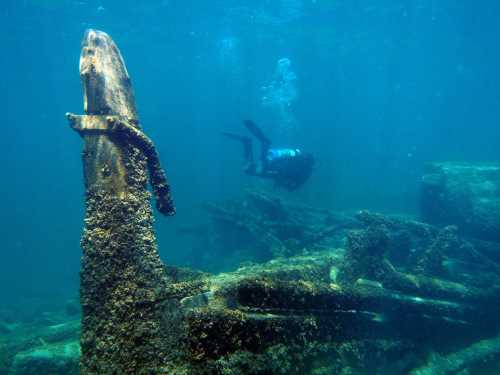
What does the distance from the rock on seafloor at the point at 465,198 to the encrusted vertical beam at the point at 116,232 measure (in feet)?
37.3

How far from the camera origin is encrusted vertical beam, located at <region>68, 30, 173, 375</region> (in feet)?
8.32

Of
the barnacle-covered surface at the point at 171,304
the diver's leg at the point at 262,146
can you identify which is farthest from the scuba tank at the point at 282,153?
the barnacle-covered surface at the point at 171,304

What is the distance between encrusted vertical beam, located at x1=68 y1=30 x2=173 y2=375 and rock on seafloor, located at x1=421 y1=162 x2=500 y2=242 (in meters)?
11.4

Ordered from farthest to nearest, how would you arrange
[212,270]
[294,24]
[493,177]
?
1. [294,24]
2. [212,270]
3. [493,177]

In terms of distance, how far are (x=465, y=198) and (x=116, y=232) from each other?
1267cm

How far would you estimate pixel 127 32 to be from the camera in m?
41.6

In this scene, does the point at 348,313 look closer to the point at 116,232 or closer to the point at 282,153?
the point at 116,232

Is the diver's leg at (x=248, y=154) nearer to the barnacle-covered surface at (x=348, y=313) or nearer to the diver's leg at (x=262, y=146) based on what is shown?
the diver's leg at (x=262, y=146)

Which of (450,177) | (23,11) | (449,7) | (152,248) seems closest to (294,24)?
(449,7)

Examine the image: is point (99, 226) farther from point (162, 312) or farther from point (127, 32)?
point (127, 32)

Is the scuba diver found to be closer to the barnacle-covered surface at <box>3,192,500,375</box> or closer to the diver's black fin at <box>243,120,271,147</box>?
the diver's black fin at <box>243,120,271,147</box>

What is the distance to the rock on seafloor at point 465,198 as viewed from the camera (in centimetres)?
1155

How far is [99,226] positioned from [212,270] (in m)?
12.8

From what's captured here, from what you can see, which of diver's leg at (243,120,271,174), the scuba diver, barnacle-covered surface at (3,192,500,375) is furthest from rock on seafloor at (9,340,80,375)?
diver's leg at (243,120,271,174)
